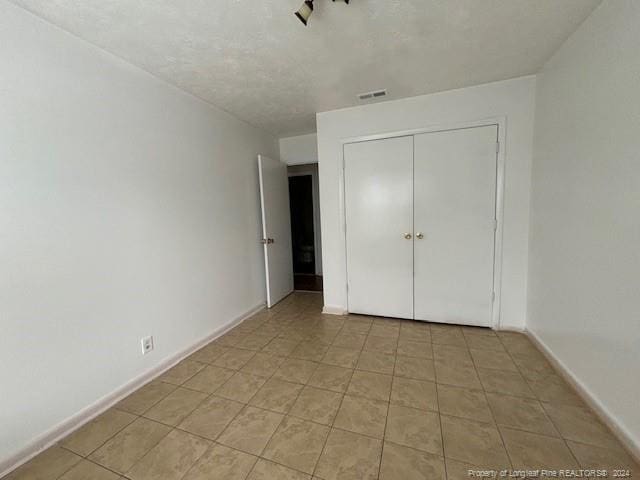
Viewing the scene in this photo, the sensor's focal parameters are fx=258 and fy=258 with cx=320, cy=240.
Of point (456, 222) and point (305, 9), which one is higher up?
point (305, 9)

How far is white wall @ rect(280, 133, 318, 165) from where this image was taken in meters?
3.65

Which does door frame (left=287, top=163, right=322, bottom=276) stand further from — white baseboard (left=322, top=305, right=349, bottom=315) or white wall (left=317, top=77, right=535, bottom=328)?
white wall (left=317, top=77, right=535, bottom=328)

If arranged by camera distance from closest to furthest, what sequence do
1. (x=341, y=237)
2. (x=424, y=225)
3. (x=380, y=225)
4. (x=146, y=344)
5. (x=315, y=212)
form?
(x=146, y=344) < (x=424, y=225) < (x=380, y=225) < (x=341, y=237) < (x=315, y=212)

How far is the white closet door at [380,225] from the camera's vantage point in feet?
8.65

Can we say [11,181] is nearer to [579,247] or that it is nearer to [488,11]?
[488,11]

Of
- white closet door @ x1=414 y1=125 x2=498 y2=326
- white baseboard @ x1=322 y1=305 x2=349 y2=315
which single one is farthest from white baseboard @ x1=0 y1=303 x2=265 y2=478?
white closet door @ x1=414 y1=125 x2=498 y2=326

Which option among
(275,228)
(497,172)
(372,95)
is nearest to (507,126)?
(497,172)

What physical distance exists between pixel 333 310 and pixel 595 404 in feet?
7.02

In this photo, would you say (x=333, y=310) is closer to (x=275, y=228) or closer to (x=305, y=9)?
(x=275, y=228)

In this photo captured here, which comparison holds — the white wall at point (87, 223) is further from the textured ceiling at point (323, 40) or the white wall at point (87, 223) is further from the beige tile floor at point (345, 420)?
the beige tile floor at point (345, 420)

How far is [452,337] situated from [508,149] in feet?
5.84

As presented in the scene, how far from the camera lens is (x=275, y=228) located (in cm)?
342

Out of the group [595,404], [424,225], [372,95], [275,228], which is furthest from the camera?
[275,228]

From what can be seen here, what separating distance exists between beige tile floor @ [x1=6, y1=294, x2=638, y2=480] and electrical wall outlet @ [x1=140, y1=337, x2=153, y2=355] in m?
0.25
